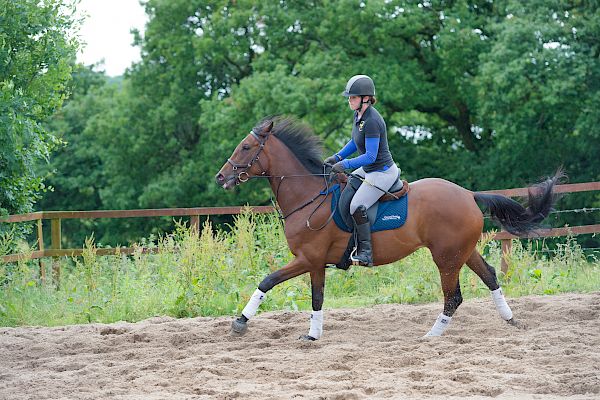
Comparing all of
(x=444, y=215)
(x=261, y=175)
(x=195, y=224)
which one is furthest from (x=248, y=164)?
(x=195, y=224)

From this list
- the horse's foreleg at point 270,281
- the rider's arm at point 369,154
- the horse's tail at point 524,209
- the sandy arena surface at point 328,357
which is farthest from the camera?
the horse's tail at point 524,209

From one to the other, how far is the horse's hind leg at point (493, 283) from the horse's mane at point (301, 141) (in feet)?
6.21

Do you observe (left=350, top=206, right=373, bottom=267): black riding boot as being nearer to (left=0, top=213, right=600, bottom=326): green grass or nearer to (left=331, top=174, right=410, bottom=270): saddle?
(left=331, top=174, right=410, bottom=270): saddle

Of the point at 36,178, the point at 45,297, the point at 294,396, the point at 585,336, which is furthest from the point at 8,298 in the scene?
the point at 585,336

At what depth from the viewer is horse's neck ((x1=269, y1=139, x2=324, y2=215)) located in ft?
28.6

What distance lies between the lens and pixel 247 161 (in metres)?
8.66

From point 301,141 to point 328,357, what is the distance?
8.24ft

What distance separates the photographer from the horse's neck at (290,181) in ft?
28.6

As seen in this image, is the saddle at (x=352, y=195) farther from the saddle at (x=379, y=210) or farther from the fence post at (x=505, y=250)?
the fence post at (x=505, y=250)

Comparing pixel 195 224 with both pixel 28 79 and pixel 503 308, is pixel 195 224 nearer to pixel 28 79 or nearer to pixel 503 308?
pixel 28 79

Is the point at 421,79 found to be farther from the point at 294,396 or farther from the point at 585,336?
the point at 294,396

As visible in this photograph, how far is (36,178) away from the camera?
38.6 feet

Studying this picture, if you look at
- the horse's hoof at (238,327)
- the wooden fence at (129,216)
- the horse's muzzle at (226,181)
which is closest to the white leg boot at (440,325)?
the horse's hoof at (238,327)

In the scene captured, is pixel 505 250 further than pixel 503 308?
Yes
